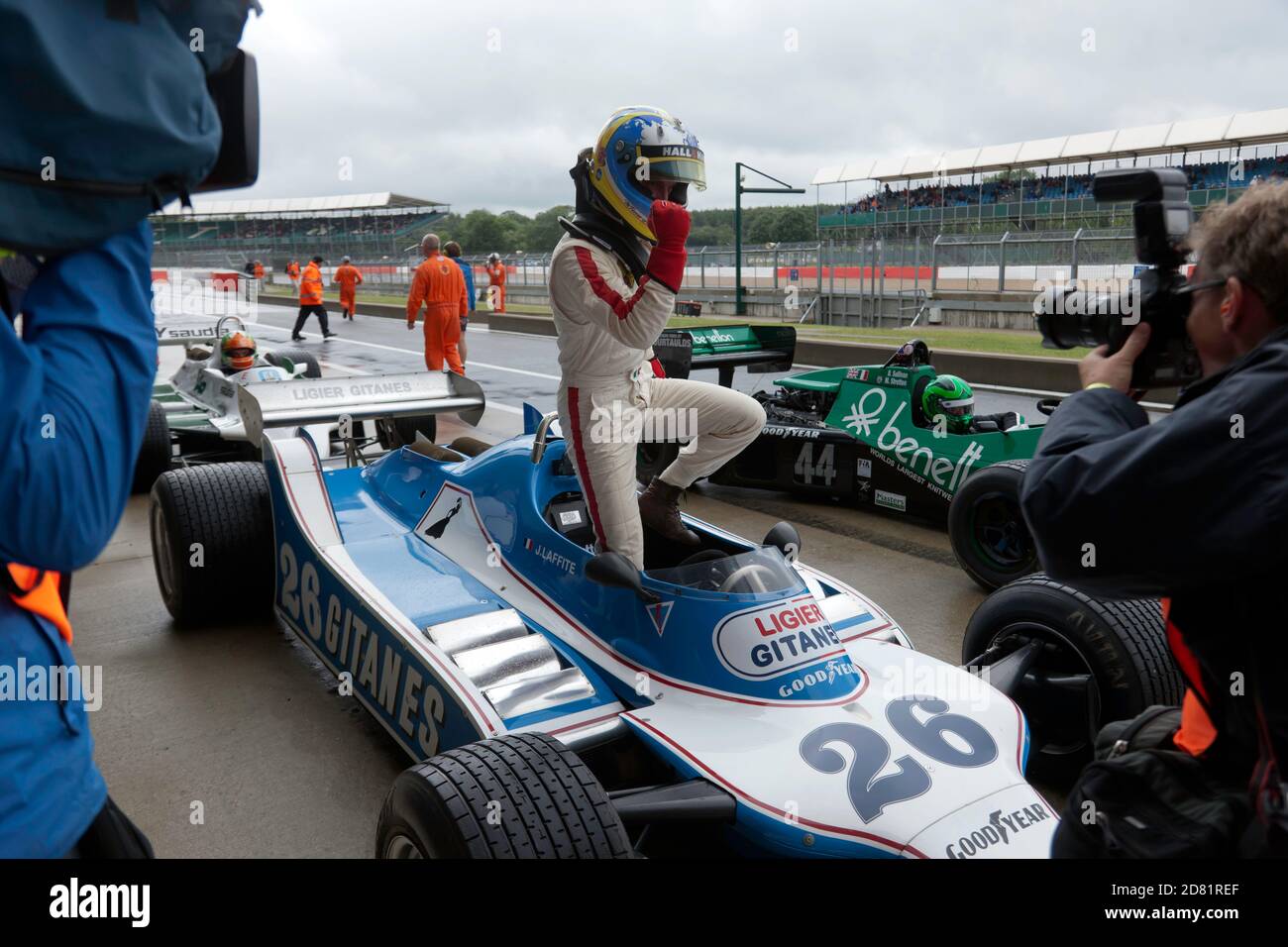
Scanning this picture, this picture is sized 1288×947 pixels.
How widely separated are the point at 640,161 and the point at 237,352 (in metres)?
6.92

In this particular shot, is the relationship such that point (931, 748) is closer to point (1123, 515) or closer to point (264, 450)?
point (1123, 515)

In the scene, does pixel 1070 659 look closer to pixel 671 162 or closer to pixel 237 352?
pixel 671 162

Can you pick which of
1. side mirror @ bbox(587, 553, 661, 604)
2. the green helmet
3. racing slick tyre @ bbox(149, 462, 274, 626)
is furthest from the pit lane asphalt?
side mirror @ bbox(587, 553, 661, 604)

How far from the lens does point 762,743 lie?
8.91 ft

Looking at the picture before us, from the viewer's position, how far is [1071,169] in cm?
3916

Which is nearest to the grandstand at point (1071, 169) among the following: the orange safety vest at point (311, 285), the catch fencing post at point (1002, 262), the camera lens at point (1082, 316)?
the catch fencing post at point (1002, 262)

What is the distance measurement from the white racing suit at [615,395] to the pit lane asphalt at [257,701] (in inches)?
50.2

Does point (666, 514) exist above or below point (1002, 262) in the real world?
below

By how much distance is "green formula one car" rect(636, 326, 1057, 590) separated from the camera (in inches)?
207

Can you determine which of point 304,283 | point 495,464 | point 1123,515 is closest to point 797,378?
point 495,464

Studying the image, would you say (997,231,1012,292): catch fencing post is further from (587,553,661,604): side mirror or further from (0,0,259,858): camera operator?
(0,0,259,858): camera operator

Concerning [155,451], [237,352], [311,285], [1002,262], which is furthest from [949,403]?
[311,285]

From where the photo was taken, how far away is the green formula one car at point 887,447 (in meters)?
5.26

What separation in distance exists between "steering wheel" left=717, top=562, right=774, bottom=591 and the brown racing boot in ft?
1.93
